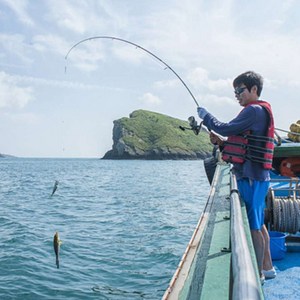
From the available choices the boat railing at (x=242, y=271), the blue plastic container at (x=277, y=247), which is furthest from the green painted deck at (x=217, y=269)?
the blue plastic container at (x=277, y=247)

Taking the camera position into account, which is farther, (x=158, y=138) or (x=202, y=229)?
(x=158, y=138)

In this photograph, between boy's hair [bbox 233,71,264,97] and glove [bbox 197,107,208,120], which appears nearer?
boy's hair [bbox 233,71,264,97]

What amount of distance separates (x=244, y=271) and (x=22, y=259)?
1152cm

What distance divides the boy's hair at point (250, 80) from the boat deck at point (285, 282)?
6.58 feet

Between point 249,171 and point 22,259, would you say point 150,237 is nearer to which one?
point 22,259

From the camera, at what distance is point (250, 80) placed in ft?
12.8

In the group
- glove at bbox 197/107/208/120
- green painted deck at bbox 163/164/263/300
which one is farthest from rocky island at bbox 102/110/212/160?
green painted deck at bbox 163/164/263/300

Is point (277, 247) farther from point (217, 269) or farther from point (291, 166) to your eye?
point (291, 166)

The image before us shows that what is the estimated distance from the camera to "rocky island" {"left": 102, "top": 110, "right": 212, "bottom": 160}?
17650 cm

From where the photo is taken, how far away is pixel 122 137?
17812 centimetres

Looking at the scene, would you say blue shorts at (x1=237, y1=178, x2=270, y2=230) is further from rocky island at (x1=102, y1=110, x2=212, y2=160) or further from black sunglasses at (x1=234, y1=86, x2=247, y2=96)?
rocky island at (x1=102, y1=110, x2=212, y2=160)

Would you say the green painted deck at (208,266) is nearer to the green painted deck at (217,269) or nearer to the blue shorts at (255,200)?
the green painted deck at (217,269)

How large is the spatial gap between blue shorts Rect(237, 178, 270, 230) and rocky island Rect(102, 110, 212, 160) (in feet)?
549

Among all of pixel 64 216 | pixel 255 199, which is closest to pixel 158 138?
pixel 64 216
